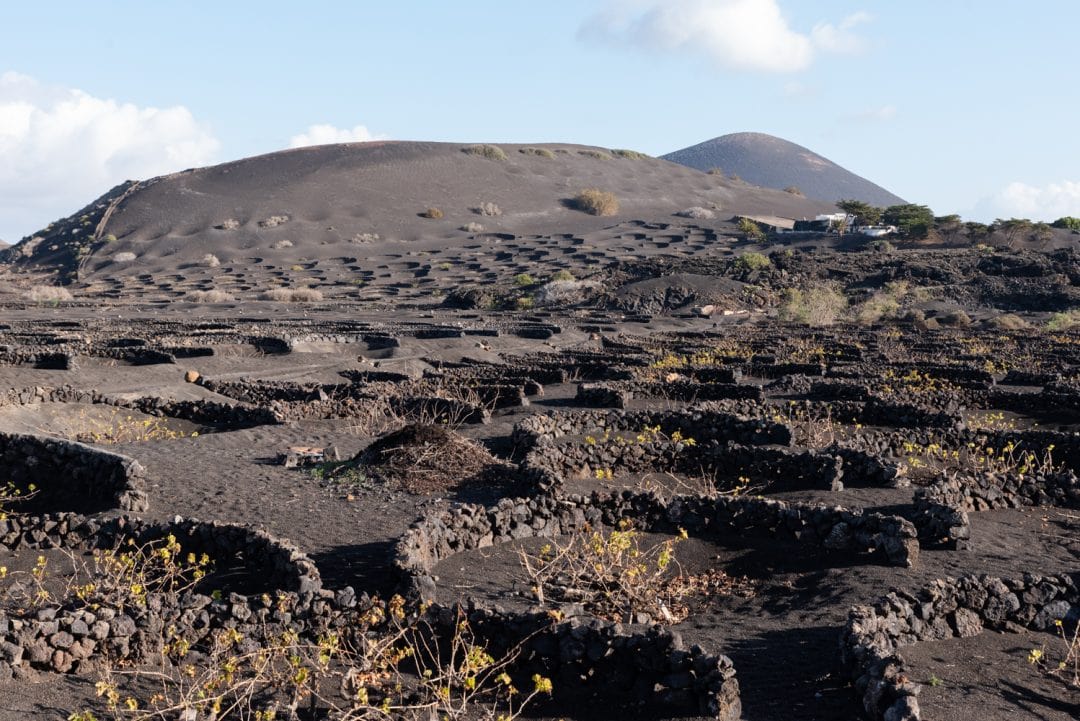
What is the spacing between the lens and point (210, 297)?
5975 cm

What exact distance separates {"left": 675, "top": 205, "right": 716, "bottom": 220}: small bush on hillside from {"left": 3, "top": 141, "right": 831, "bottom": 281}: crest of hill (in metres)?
1.45

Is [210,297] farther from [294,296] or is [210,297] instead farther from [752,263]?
[752,263]

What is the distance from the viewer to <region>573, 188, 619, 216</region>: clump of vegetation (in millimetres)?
103125

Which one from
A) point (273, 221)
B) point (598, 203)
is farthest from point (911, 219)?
point (273, 221)

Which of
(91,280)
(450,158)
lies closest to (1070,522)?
(91,280)

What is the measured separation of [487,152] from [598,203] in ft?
78.7

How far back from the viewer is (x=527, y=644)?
7215 millimetres

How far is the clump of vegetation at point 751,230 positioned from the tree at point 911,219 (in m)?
10.5

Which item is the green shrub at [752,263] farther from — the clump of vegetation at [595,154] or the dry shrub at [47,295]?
the clump of vegetation at [595,154]

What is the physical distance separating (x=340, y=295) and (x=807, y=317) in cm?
3038

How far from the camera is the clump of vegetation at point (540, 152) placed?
126m

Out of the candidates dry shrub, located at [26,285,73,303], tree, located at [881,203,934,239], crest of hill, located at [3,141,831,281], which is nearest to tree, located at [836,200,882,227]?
tree, located at [881,203,934,239]

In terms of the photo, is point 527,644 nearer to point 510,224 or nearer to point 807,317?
point 807,317

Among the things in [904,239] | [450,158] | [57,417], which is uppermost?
[450,158]
